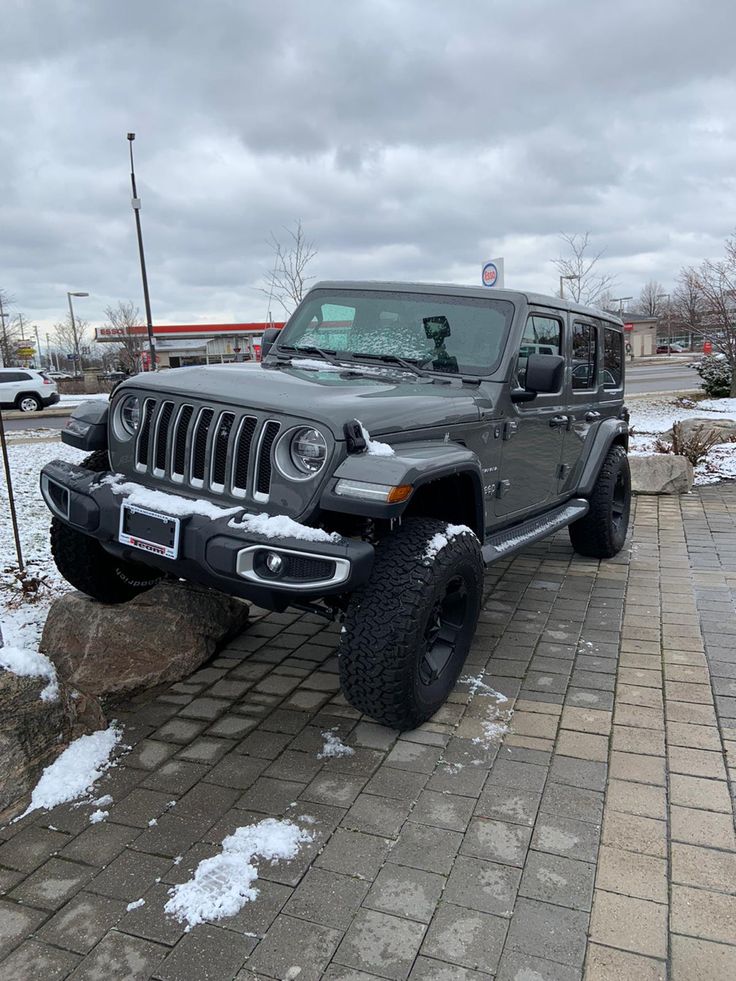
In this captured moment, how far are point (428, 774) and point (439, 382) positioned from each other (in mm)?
1961

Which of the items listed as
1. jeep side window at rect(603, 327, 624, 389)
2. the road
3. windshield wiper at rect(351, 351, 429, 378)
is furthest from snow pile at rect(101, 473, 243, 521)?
the road

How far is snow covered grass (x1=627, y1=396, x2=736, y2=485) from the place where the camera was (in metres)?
9.80

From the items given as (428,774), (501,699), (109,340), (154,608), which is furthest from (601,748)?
(109,340)

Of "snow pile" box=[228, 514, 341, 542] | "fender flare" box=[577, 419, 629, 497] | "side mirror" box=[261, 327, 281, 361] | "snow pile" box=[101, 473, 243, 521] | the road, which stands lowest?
the road

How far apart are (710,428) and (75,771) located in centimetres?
1009

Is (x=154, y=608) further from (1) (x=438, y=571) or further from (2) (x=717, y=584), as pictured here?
(2) (x=717, y=584)

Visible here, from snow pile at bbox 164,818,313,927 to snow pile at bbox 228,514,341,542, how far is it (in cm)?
101

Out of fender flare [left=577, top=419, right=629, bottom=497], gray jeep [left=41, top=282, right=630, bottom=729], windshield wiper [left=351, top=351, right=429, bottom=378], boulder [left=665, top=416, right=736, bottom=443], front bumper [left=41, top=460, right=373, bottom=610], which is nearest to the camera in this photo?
front bumper [left=41, top=460, right=373, bottom=610]

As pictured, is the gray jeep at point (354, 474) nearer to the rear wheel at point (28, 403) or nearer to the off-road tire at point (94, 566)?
the off-road tire at point (94, 566)

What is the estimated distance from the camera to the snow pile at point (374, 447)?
288 centimetres

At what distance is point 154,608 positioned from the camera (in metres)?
3.74

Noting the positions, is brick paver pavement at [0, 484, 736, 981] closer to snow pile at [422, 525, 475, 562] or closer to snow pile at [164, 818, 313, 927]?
snow pile at [164, 818, 313, 927]

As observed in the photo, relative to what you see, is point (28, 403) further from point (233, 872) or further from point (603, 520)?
point (233, 872)

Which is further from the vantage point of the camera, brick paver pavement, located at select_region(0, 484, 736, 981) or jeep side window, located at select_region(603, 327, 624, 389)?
jeep side window, located at select_region(603, 327, 624, 389)
